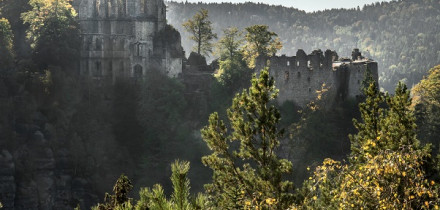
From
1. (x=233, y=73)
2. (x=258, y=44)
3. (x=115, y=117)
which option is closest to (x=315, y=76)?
(x=258, y=44)

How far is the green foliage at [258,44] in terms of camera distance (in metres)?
73.8

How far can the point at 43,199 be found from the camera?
69500 millimetres

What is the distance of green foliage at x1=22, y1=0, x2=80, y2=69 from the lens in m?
72.8

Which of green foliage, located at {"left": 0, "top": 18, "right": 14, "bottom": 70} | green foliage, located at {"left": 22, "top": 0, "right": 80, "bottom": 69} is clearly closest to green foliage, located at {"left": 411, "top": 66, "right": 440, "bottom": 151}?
green foliage, located at {"left": 22, "top": 0, "right": 80, "bottom": 69}

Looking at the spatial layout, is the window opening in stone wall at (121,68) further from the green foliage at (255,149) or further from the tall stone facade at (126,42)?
the green foliage at (255,149)

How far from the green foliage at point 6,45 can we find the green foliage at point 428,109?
3757 centimetres

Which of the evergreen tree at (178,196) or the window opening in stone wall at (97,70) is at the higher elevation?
the window opening in stone wall at (97,70)

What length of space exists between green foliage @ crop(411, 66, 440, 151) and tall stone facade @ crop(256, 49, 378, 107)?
556 cm

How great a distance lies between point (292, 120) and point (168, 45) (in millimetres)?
15359

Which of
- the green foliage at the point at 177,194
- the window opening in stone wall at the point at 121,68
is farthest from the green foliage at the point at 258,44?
the green foliage at the point at 177,194

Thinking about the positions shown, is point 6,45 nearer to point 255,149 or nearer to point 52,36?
point 52,36

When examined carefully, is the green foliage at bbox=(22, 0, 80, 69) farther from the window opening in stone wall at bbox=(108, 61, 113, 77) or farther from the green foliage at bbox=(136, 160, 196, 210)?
the green foliage at bbox=(136, 160, 196, 210)

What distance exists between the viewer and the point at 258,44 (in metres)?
74.7

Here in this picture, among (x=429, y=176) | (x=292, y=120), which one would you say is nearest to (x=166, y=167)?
(x=292, y=120)
